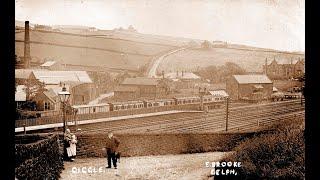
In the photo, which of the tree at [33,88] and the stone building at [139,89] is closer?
the tree at [33,88]

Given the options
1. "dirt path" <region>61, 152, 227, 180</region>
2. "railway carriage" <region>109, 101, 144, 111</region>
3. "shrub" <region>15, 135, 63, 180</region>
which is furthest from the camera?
"railway carriage" <region>109, 101, 144, 111</region>

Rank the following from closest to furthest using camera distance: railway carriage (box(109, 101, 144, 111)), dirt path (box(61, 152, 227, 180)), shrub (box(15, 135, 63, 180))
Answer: shrub (box(15, 135, 63, 180)) → dirt path (box(61, 152, 227, 180)) → railway carriage (box(109, 101, 144, 111))

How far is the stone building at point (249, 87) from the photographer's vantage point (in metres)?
3.42

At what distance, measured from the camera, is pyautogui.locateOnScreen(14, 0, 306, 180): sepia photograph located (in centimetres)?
324

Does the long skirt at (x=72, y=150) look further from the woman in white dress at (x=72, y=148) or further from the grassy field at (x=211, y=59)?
the grassy field at (x=211, y=59)

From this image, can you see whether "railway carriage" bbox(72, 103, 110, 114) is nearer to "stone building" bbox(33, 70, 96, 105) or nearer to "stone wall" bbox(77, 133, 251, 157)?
"stone building" bbox(33, 70, 96, 105)

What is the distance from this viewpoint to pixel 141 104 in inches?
132

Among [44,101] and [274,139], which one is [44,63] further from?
[274,139]

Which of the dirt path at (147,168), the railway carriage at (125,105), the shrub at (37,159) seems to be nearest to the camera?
the shrub at (37,159)

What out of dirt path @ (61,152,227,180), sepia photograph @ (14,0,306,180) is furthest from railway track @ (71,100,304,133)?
dirt path @ (61,152,227,180)

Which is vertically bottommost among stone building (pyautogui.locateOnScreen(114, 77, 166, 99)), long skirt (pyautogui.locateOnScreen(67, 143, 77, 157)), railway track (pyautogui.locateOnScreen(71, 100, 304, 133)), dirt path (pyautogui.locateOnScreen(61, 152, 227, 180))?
dirt path (pyautogui.locateOnScreen(61, 152, 227, 180))

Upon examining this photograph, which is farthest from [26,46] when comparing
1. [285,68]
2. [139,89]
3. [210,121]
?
[285,68]

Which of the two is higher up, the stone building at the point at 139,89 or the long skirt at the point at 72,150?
the stone building at the point at 139,89

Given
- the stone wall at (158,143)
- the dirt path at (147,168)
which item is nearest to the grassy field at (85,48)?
the stone wall at (158,143)
